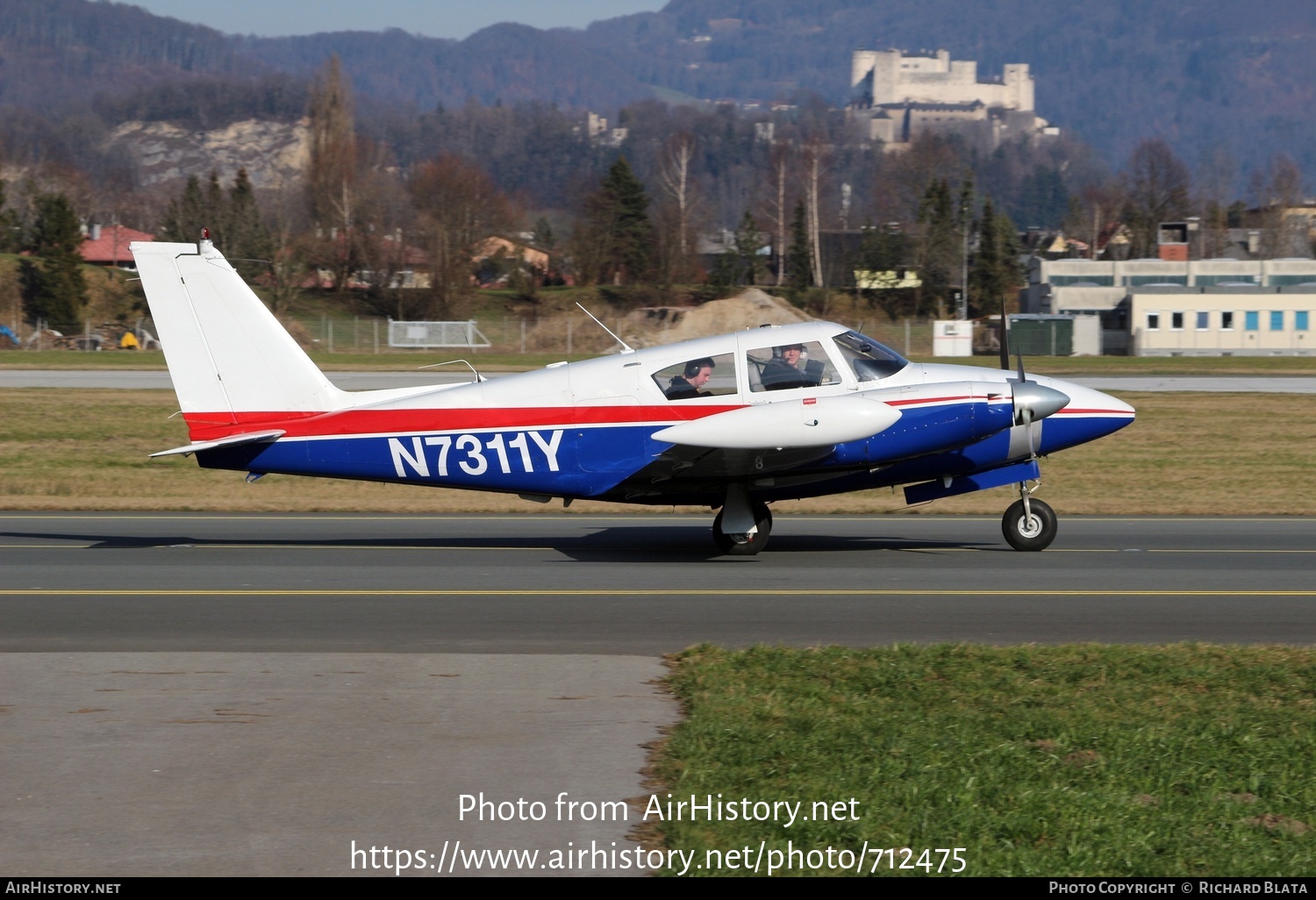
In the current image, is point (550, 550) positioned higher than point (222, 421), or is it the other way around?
point (222, 421)

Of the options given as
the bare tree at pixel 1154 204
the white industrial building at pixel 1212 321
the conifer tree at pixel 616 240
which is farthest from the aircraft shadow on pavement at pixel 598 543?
the bare tree at pixel 1154 204

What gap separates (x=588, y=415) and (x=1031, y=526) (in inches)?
182

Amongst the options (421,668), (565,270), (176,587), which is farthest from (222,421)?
(565,270)

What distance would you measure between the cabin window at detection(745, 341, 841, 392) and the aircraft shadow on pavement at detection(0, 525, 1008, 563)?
72.2 inches

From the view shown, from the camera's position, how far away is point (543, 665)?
29.3 feet

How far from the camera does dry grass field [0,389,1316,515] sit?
18.3m

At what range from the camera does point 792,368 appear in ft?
43.2

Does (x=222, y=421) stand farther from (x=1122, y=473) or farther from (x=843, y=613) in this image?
(x=1122, y=473)

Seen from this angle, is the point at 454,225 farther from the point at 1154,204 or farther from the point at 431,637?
the point at 431,637

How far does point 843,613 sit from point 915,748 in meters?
3.85

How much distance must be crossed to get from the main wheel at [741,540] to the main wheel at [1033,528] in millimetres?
2485

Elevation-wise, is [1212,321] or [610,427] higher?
[610,427]

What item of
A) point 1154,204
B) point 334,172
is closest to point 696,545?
point 334,172
